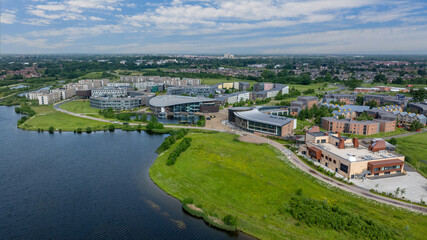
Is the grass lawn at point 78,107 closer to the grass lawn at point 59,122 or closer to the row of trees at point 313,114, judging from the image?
the grass lawn at point 59,122

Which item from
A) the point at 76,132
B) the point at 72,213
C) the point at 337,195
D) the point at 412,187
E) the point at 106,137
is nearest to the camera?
the point at 72,213

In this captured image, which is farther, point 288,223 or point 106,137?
point 106,137

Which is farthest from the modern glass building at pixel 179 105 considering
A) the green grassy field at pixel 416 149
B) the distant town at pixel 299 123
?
the green grassy field at pixel 416 149

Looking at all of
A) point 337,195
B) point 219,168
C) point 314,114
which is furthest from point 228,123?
point 337,195

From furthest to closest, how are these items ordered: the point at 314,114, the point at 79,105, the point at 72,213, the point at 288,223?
the point at 79,105 → the point at 314,114 → the point at 72,213 → the point at 288,223

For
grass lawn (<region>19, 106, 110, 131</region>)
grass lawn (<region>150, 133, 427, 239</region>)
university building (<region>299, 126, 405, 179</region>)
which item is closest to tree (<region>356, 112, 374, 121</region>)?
university building (<region>299, 126, 405, 179</region>)

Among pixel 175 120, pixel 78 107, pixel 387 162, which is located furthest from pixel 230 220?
pixel 78 107

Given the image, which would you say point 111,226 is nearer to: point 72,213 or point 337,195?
point 72,213

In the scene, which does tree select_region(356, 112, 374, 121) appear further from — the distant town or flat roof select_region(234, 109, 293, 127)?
flat roof select_region(234, 109, 293, 127)
